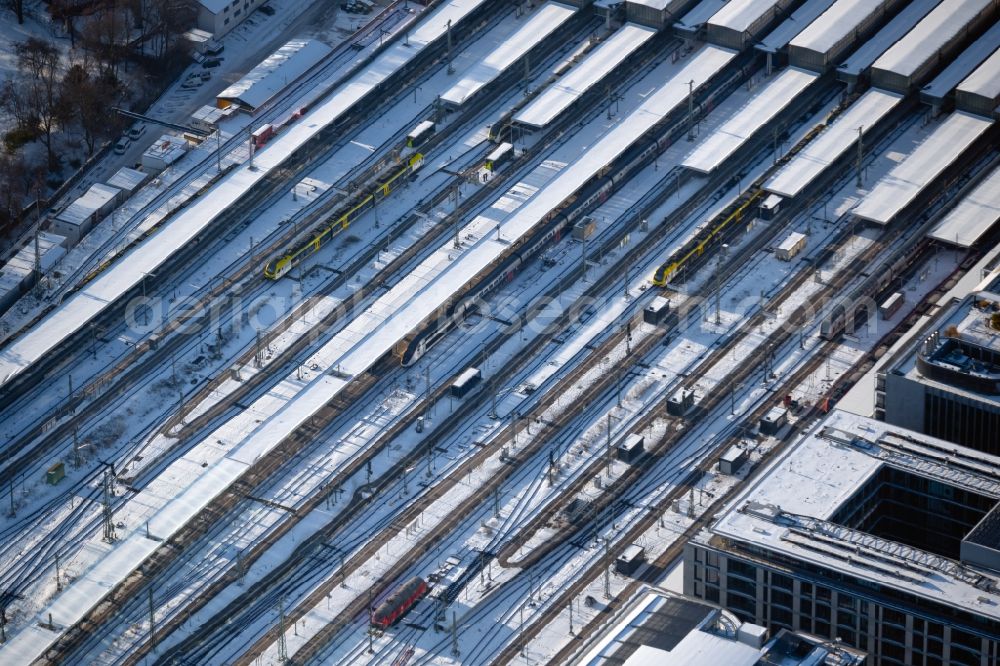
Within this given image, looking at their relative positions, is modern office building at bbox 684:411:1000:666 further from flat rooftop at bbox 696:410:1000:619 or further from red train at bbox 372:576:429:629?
red train at bbox 372:576:429:629

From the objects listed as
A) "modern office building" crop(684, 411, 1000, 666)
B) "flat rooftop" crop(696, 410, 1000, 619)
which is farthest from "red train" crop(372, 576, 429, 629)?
"flat rooftop" crop(696, 410, 1000, 619)

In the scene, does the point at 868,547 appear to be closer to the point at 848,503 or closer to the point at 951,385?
the point at 848,503

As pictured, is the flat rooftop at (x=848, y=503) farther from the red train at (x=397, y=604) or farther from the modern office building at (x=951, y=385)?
the red train at (x=397, y=604)

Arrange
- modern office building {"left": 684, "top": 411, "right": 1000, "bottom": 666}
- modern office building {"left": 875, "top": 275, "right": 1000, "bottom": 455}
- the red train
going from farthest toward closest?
modern office building {"left": 875, "top": 275, "right": 1000, "bottom": 455} → the red train → modern office building {"left": 684, "top": 411, "right": 1000, "bottom": 666}

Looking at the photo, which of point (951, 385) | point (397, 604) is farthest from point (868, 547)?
point (397, 604)

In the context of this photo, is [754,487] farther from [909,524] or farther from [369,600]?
[369,600]

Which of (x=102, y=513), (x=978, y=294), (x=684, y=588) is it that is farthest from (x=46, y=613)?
(x=978, y=294)
